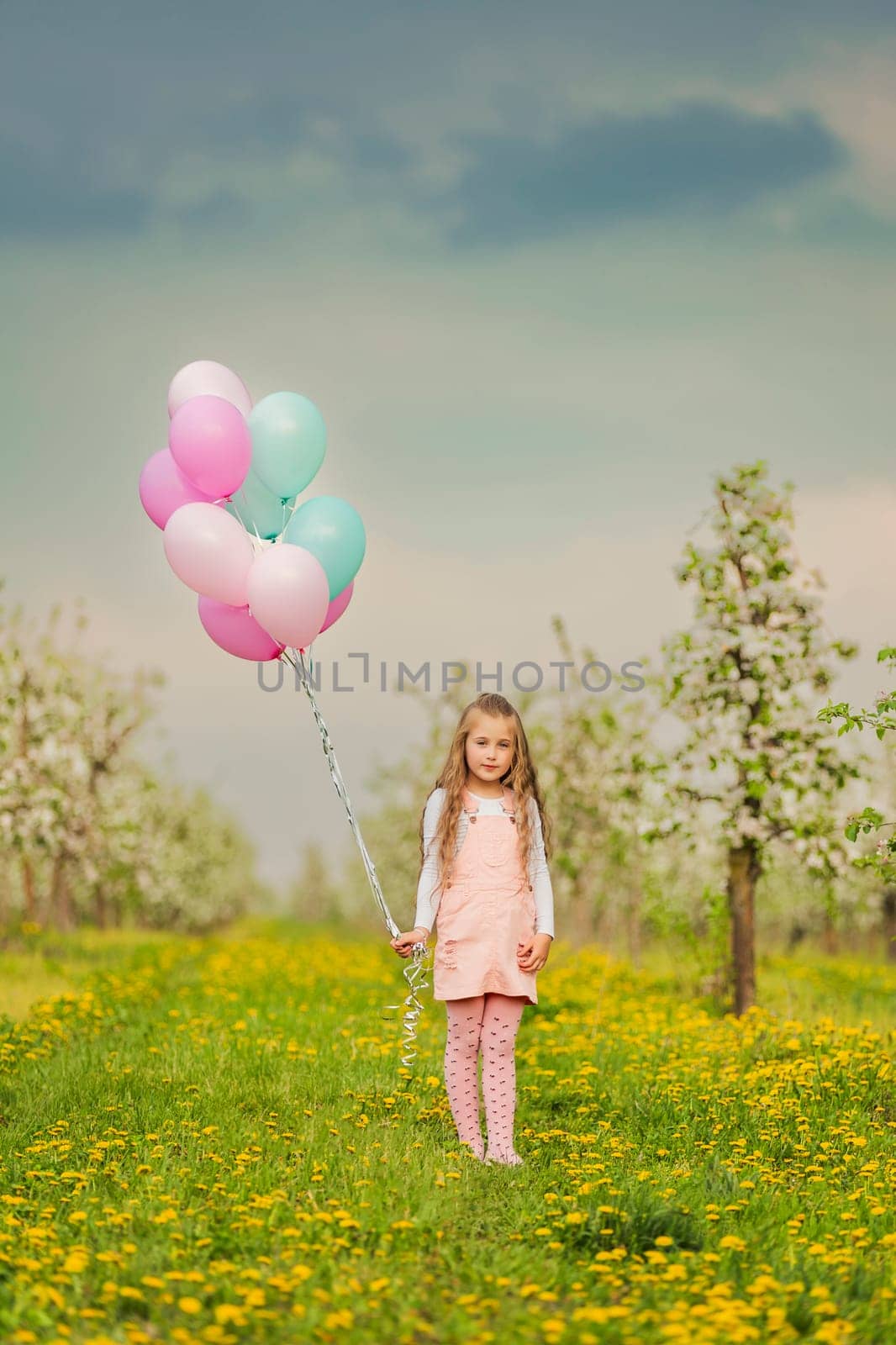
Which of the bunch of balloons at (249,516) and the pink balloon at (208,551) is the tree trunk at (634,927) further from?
the pink balloon at (208,551)

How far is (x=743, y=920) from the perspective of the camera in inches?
454

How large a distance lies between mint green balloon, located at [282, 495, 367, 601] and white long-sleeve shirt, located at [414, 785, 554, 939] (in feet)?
5.76

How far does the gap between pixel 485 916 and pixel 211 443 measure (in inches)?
125

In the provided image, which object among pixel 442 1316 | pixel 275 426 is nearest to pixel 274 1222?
pixel 442 1316

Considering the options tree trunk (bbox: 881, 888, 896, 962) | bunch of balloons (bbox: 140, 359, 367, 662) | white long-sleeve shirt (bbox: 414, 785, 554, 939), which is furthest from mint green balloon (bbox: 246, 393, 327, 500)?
tree trunk (bbox: 881, 888, 896, 962)

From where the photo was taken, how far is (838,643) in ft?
36.6

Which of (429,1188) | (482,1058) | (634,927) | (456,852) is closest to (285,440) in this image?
(456,852)

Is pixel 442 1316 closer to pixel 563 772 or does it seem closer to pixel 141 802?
pixel 563 772

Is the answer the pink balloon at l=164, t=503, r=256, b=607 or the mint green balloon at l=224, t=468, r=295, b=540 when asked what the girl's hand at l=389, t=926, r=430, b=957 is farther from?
the mint green balloon at l=224, t=468, r=295, b=540

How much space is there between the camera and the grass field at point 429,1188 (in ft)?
12.8

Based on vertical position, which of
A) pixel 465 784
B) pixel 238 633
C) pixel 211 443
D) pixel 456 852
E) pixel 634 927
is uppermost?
pixel 211 443

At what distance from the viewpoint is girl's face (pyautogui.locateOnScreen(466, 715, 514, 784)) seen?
235 inches

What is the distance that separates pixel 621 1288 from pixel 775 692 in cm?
773

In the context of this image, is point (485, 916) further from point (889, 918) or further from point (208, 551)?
Answer: point (889, 918)
